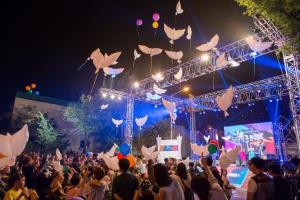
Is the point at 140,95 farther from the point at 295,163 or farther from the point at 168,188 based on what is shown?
the point at 168,188

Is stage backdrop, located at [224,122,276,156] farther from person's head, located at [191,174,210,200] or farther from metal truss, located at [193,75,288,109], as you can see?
person's head, located at [191,174,210,200]

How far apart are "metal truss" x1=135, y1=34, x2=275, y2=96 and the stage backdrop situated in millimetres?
6644

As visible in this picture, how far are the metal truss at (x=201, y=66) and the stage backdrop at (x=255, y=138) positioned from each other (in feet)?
21.8

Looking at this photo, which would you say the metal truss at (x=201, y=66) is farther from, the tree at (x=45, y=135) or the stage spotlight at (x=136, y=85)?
the tree at (x=45, y=135)

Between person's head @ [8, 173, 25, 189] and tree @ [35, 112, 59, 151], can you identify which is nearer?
person's head @ [8, 173, 25, 189]

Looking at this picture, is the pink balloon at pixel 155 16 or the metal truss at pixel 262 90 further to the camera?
the metal truss at pixel 262 90

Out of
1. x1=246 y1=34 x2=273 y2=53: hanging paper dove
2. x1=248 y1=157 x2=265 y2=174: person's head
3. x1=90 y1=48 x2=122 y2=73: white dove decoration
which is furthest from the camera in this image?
x1=246 y1=34 x2=273 y2=53: hanging paper dove

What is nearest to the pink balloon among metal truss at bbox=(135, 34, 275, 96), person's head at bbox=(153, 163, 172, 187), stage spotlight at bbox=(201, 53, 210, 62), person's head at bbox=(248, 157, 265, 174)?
stage spotlight at bbox=(201, 53, 210, 62)

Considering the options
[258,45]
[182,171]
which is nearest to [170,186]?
[182,171]

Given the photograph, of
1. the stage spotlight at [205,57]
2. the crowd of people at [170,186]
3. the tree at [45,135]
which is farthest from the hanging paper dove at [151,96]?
the crowd of people at [170,186]

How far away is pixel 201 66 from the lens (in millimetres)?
13227

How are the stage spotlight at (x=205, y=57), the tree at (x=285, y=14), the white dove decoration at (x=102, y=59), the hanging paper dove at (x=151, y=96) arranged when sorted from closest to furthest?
the tree at (x=285, y=14), the white dove decoration at (x=102, y=59), the stage spotlight at (x=205, y=57), the hanging paper dove at (x=151, y=96)

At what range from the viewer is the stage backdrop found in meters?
15.7

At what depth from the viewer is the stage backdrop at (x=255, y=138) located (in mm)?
15688
